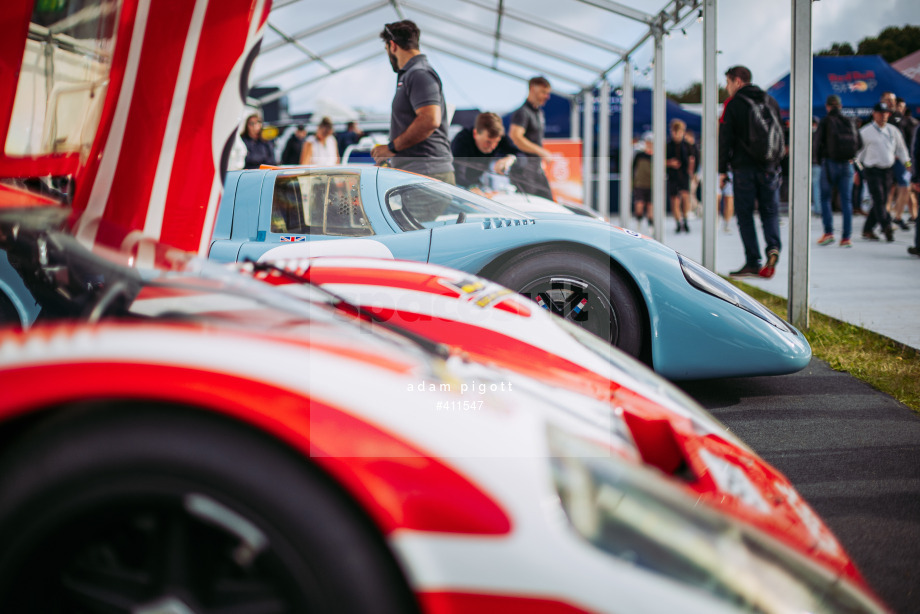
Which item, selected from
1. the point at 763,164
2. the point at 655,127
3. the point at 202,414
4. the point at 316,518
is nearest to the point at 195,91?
the point at 202,414

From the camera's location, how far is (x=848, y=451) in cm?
234

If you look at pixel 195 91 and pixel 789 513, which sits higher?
pixel 195 91

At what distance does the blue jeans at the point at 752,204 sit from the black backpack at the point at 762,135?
147 mm

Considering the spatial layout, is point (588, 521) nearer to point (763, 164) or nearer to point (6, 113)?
point (6, 113)

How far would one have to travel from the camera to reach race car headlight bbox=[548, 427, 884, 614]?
904 millimetres

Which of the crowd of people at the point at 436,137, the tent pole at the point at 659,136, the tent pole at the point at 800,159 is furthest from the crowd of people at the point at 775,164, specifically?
the tent pole at the point at 800,159

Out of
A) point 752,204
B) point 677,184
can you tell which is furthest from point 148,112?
point 677,184

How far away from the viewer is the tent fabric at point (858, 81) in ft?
52.1

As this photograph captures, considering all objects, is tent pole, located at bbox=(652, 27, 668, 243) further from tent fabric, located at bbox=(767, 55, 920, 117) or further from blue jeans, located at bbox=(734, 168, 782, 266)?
tent fabric, located at bbox=(767, 55, 920, 117)

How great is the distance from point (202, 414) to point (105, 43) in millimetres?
1611

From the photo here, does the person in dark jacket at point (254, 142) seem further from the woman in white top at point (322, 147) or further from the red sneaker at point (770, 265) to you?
the red sneaker at point (770, 265)

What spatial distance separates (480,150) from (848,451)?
4283mm

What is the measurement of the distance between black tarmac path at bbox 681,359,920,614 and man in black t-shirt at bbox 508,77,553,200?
3.47 meters

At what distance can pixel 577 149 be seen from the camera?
38.4ft
